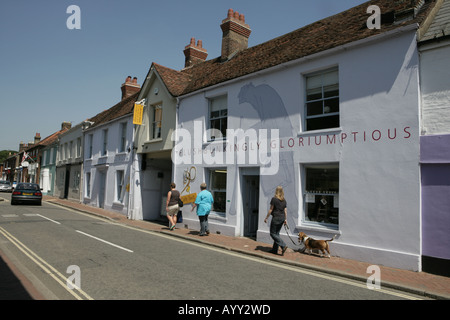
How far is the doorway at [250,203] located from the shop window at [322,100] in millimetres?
3125

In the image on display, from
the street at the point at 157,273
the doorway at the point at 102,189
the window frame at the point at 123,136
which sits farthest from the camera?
the doorway at the point at 102,189

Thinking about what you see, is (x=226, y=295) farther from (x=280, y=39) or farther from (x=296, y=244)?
(x=280, y=39)

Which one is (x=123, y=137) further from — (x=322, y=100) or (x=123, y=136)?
(x=322, y=100)

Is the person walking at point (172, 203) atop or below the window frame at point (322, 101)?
below

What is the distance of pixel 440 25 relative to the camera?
306 inches

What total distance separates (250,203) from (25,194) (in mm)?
17146

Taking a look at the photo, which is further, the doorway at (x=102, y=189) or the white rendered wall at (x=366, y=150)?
the doorway at (x=102, y=189)

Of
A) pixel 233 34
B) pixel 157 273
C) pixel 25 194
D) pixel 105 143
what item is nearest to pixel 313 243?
pixel 157 273

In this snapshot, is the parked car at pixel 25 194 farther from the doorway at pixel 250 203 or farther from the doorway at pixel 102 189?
the doorway at pixel 250 203

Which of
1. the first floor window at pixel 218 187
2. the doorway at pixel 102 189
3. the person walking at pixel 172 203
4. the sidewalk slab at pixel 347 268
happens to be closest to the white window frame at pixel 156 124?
the person walking at pixel 172 203

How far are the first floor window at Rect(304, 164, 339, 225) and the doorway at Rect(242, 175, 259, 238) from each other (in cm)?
263

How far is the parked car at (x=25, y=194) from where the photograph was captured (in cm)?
2086

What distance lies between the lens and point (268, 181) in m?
10.4
